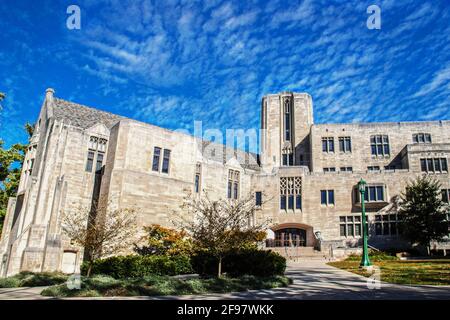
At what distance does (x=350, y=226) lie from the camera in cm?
3697

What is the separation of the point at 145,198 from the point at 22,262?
8.67m

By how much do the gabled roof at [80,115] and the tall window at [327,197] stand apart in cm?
2229

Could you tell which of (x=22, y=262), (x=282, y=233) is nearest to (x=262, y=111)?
(x=282, y=233)

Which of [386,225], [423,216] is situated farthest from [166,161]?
[386,225]

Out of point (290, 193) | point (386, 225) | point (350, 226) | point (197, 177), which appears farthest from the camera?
point (290, 193)

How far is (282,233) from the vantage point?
39.0 m

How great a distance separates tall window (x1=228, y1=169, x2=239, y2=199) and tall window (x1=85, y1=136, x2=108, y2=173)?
1337 centimetres

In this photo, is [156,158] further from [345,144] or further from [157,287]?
[345,144]

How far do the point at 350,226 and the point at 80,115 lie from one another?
27.9m

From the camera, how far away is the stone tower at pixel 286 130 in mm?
47219

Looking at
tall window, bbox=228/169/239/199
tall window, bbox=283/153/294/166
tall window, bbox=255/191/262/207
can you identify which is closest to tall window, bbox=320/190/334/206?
tall window, bbox=255/191/262/207

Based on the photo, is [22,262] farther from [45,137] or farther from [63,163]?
[45,137]

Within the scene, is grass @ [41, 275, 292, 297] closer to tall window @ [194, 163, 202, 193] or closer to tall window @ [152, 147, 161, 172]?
tall window @ [152, 147, 161, 172]

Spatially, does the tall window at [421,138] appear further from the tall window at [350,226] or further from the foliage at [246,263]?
the foliage at [246,263]
